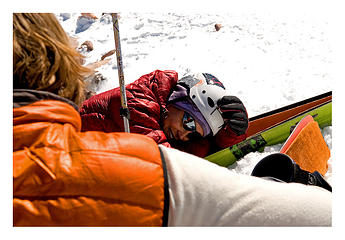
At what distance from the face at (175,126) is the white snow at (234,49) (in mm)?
662

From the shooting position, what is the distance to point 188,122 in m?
1.94

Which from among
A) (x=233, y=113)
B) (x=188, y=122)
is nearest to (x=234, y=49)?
(x=233, y=113)

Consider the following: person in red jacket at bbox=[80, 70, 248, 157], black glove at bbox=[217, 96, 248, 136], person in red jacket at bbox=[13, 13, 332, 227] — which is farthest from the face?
person in red jacket at bbox=[13, 13, 332, 227]

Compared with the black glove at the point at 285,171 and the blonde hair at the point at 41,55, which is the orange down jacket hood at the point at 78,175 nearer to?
the blonde hair at the point at 41,55

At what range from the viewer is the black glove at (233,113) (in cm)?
187

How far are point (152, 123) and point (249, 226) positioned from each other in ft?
3.89

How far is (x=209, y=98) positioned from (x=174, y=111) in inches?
11.3

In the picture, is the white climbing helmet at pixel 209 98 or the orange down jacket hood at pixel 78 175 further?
the white climbing helmet at pixel 209 98

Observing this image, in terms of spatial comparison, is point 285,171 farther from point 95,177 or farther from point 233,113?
point 95,177

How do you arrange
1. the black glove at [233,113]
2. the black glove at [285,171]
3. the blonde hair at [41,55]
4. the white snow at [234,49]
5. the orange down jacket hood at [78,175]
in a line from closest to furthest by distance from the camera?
the orange down jacket hood at [78,175] → the blonde hair at [41,55] → the black glove at [285,171] → the black glove at [233,113] → the white snow at [234,49]

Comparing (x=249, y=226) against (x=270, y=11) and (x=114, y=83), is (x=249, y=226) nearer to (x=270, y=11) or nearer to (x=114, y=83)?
(x=114, y=83)

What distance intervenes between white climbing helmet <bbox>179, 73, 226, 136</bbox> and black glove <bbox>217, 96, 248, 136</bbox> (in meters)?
0.04

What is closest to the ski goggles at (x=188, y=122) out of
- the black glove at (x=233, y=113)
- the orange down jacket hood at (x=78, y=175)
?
the black glove at (x=233, y=113)

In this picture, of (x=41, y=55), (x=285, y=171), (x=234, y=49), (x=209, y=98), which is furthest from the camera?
(x=234, y=49)
